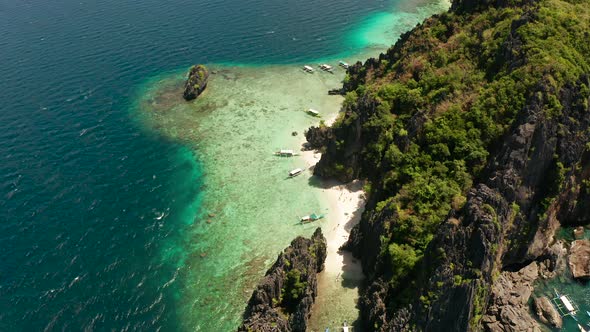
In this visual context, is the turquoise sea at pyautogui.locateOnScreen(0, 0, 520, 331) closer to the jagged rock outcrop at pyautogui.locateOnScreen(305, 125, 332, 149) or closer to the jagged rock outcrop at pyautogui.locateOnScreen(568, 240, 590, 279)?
the jagged rock outcrop at pyautogui.locateOnScreen(305, 125, 332, 149)

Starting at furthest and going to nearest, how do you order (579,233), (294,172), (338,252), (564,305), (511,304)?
(294,172)
(579,233)
(338,252)
(564,305)
(511,304)

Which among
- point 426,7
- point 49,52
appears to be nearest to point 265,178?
point 49,52

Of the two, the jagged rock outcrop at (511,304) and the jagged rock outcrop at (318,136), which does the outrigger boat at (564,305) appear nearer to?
the jagged rock outcrop at (511,304)

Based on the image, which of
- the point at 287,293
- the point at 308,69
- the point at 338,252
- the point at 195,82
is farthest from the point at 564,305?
the point at 195,82

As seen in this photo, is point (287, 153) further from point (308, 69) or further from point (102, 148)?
point (308, 69)

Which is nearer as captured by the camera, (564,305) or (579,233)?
(564,305)

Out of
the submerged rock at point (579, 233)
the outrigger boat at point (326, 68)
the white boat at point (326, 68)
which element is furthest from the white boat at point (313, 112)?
the submerged rock at point (579, 233)

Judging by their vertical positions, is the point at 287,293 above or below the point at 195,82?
below
